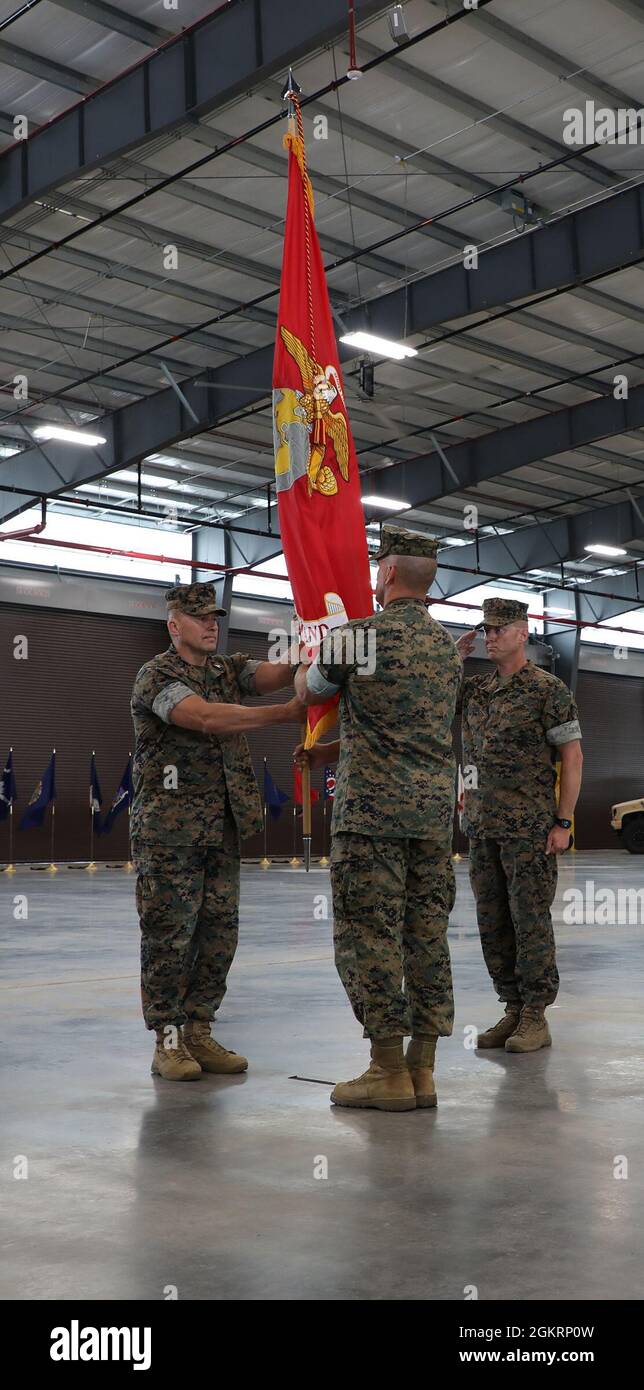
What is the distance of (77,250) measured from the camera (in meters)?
14.3

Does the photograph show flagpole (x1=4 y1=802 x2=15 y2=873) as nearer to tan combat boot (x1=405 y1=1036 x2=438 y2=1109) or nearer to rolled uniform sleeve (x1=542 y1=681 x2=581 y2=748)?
rolled uniform sleeve (x1=542 y1=681 x2=581 y2=748)

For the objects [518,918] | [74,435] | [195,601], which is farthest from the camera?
[74,435]

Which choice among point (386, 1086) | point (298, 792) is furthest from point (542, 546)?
point (386, 1086)

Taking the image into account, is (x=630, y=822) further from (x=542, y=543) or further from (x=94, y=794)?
(x=94, y=794)

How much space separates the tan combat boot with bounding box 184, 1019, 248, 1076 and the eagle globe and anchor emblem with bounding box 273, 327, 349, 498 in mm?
2156

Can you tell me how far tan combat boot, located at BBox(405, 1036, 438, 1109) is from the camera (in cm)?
406

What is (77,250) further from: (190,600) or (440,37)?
(190,600)

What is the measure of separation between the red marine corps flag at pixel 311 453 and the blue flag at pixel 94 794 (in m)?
17.6

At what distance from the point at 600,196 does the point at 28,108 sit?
6.08m

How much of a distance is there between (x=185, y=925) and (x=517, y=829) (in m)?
1.41

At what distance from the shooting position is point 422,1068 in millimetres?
4117

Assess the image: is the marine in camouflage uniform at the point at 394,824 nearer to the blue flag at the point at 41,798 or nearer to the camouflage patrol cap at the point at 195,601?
the camouflage patrol cap at the point at 195,601

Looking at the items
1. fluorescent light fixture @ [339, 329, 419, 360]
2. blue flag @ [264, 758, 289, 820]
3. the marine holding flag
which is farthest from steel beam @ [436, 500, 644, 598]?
the marine holding flag

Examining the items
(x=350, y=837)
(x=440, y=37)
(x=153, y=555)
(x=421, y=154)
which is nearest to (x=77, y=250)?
(x=421, y=154)
